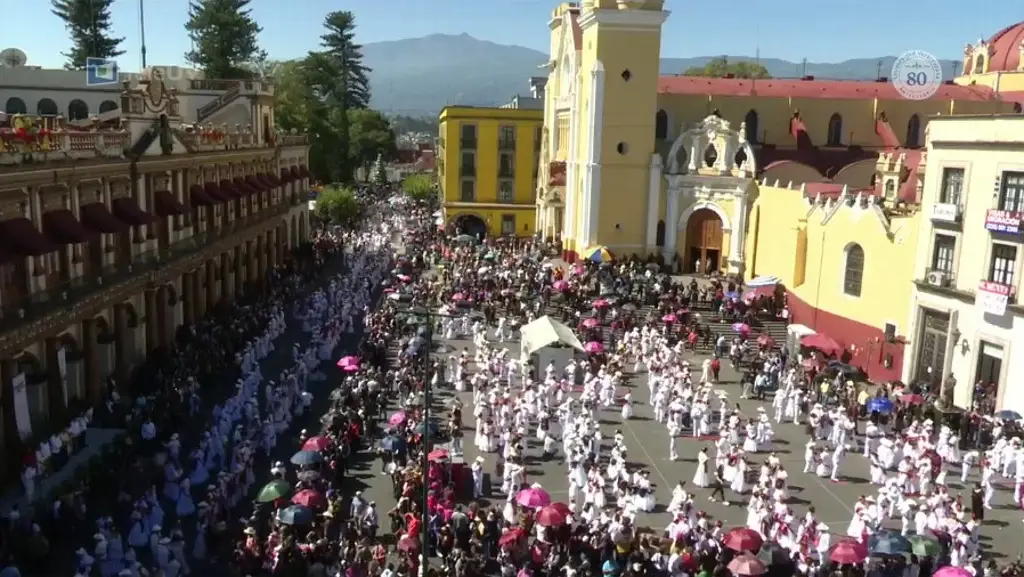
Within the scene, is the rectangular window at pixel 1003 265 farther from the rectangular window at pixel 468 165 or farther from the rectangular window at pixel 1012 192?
the rectangular window at pixel 468 165

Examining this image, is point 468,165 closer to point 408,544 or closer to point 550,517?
point 550,517

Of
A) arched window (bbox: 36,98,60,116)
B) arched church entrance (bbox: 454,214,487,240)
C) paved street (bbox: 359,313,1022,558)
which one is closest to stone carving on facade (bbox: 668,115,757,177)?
paved street (bbox: 359,313,1022,558)

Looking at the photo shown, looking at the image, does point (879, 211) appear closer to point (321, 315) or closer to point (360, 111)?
point (321, 315)

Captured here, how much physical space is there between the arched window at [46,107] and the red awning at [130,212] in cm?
2501

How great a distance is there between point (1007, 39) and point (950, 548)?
54.6m

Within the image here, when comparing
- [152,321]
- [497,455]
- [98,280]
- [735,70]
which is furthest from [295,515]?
[735,70]

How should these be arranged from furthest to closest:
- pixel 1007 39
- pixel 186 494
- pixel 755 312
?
pixel 1007 39 < pixel 755 312 < pixel 186 494

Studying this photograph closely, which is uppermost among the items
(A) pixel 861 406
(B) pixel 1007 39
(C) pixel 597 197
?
(B) pixel 1007 39

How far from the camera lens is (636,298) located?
40375 mm

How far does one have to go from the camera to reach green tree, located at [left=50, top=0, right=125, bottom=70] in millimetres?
66625

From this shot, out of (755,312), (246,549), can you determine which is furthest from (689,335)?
(246,549)

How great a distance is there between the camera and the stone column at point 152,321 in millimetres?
29438

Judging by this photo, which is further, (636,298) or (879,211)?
(636,298)

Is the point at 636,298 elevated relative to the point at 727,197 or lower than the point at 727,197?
lower
